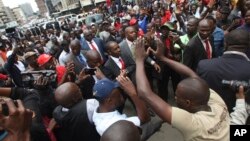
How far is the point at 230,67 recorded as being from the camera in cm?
271

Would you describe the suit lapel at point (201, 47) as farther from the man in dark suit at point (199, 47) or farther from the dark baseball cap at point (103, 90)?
the dark baseball cap at point (103, 90)

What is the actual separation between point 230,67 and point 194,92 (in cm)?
80

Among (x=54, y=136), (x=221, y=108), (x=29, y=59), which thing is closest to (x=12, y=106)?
(x=221, y=108)

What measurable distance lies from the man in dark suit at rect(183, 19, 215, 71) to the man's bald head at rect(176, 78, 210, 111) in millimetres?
2057

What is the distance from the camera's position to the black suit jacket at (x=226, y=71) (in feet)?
8.72

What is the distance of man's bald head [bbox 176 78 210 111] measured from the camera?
6.88ft

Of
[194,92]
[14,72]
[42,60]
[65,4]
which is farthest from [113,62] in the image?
[65,4]

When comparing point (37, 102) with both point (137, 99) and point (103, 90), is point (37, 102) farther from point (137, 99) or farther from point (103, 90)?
point (137, 99)

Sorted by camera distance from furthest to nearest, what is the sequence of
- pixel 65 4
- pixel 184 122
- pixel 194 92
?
pixel 65 4 → pixel 194 92 → pixel 184 122

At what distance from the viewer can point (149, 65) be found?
5.47 m

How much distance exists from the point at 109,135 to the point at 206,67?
4.83ft

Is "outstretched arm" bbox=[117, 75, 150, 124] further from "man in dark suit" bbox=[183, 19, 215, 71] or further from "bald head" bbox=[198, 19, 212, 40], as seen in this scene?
"bald head" bbox=[198, 19, 212, 40]

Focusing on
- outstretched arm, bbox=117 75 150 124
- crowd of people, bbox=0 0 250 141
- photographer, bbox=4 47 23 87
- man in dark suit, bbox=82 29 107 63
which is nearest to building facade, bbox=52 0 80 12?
man in dark suit, bbox=82 29 107 63

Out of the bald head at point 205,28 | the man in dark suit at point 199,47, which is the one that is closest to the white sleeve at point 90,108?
the man in dark suit at point 199,47
